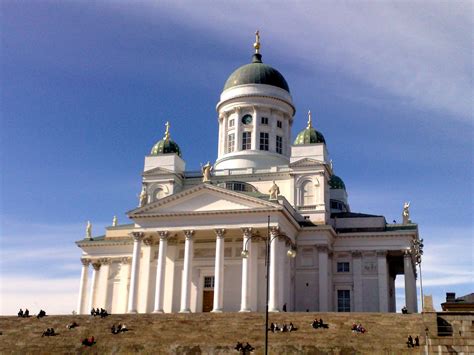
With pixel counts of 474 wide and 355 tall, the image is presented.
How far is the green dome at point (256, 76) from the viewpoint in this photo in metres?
66.4

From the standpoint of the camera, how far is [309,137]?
196ft

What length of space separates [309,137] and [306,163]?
2.95 meters

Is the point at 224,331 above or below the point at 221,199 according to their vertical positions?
below

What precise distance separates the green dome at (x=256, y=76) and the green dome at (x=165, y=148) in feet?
30.9

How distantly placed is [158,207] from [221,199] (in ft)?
17.2

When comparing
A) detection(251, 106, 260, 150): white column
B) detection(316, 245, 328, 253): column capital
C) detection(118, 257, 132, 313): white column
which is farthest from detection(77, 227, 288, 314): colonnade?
detection(251, 106, 260, 150): white column

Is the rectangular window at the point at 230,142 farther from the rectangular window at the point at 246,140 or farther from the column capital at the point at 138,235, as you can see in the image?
the column capital at the point at 138,235

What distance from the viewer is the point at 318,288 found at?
179 ft

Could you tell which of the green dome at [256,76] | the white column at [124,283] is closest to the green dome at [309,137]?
the green dome at [256,76]

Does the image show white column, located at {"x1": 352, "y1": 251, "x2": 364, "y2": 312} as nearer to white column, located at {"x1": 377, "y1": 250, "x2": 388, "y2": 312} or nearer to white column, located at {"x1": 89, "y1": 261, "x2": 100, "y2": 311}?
white column, located at {"x1": 377, "y1": 250, "x2": 388, "y2": 312}

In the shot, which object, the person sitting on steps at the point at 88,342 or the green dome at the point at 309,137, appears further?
the green dome at the point at 309,137

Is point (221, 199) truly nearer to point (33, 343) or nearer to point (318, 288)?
point (318, 288)

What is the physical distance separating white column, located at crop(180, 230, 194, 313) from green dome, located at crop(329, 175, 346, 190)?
995 inches

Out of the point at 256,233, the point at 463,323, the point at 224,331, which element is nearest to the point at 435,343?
the point at 463,323
